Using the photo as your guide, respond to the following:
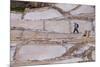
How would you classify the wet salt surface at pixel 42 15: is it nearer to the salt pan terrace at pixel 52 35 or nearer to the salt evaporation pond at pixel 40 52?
the salt pan terrace at pixel 52 35

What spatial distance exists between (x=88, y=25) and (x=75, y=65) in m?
0.45

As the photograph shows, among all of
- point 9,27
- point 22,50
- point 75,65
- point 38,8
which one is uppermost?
point 38,8

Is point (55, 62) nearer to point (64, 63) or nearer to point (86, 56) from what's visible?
point (64, 63)

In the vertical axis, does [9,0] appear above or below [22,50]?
above

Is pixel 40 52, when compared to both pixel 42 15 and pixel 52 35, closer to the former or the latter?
pixel 52 35

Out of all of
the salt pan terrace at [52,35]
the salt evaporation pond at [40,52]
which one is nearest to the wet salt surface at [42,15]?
the salt pan terrace at [52,35]

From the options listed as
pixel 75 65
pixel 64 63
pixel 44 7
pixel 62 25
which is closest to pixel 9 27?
pixel 44 7

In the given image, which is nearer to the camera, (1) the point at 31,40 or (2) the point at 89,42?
(1) the point at 31,40

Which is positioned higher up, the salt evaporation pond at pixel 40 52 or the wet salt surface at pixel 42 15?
the wet salt surface at pixel 42 15

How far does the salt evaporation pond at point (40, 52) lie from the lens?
1.82 m

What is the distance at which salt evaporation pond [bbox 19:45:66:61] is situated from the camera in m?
1.82

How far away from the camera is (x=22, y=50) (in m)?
1.81

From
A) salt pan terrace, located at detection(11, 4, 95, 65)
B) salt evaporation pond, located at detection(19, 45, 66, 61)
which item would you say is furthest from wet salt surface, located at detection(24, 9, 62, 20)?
salt evaporation pond, located at detection(19, 45, 66, 61)

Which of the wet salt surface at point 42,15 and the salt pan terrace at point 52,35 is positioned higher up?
the wet salt surface at point 42,15
